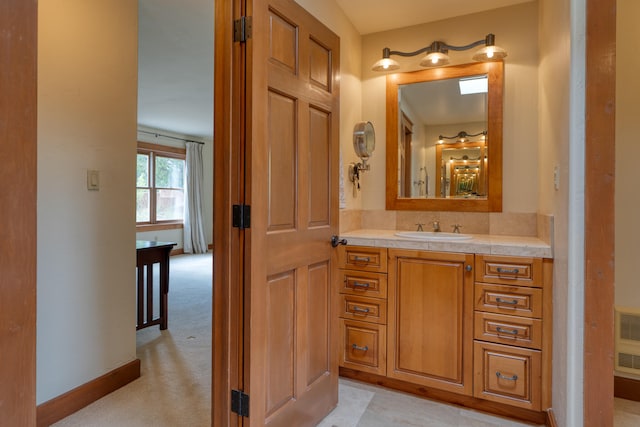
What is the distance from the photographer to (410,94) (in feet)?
9.11

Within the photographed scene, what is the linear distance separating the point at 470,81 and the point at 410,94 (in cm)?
43

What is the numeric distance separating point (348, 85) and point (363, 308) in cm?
164

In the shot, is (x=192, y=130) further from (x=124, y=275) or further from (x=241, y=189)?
(x=241, y=189)

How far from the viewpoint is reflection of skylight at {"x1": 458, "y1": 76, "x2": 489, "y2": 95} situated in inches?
99.9

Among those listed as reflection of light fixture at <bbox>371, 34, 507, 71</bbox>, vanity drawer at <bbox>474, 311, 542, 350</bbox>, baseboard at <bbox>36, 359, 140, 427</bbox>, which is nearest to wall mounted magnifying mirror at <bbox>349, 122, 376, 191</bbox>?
reflection of light fixture at <bbox>371, 34, 507, 71</bbox>

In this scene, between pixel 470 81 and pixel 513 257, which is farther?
pixel 470 81

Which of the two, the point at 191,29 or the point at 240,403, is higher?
the point at 191,29

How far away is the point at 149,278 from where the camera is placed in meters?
3.01

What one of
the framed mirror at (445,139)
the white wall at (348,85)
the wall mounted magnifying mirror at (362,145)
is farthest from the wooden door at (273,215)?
the framed mirror at (445,139)

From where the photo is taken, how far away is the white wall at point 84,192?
1812 millimetres

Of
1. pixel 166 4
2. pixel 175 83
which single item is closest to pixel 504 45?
pixel 166 4

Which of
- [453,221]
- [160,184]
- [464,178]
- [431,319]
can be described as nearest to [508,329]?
[431,319]

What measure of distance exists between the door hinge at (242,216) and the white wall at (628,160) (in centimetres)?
214

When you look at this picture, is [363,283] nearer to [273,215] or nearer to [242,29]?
[273,215]
